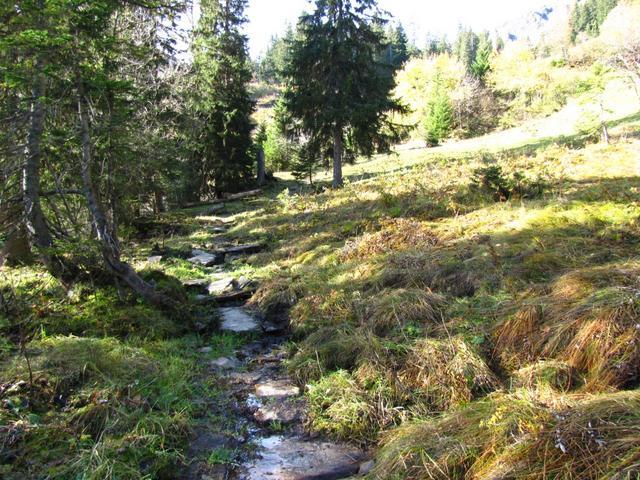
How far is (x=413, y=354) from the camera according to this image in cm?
398

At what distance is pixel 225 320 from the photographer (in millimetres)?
6188

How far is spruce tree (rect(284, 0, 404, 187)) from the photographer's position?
1833 centimetres

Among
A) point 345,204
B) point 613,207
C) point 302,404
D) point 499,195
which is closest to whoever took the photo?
point 302,404

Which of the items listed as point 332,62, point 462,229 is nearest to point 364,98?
point 332,62

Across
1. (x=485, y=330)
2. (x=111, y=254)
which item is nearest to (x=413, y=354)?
(x=485, y=330)

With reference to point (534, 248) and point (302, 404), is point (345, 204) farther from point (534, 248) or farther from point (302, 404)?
point (302, 404)

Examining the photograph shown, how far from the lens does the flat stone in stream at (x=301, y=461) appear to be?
3.06m

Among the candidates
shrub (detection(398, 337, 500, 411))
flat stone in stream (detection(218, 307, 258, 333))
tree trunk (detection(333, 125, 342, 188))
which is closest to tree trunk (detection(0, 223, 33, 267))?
flat stone in stream (detection(218, 307, 258, 333))

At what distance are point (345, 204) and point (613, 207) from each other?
672 centimetres

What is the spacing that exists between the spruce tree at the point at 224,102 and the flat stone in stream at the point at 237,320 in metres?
15.8

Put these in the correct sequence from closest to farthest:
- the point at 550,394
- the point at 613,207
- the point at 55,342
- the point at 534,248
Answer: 1. the point at 550,394
2. the point at 55,342
3. the point at 534,248
4. the point at 613,207

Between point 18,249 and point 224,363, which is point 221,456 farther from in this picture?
point 18,249

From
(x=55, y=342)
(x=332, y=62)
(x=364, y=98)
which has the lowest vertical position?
(x=55, y=342)

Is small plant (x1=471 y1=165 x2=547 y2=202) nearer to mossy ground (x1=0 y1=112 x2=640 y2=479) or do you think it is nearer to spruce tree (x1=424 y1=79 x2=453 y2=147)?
mossy ground (x1=0 y1=112 x2=640 y2=479)
